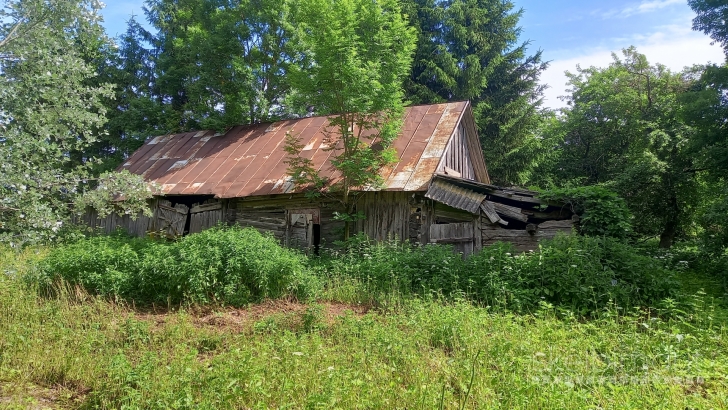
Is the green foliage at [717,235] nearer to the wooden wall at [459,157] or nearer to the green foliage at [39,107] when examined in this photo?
the wooden wall at [459,157]

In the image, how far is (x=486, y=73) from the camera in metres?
20.4

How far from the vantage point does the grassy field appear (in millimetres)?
3863

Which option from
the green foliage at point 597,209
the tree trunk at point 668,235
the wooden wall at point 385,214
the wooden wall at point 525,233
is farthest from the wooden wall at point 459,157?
the tree trunk at point 668,235

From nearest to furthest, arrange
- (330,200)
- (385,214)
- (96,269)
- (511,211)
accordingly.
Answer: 1. (96,269)
2. (511,211)
3. (385,214)
4. (330,200)

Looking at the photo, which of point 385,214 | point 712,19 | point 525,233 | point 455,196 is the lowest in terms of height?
point 525,233

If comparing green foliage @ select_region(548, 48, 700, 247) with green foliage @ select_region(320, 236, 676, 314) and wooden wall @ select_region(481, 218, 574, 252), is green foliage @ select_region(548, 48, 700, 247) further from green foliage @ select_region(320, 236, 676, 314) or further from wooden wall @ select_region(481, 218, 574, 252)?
green foliage @ select_region(320, 236, 676, 314)

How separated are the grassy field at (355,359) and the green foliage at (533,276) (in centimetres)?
46

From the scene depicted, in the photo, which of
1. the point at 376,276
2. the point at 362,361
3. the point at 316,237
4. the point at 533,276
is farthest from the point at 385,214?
the point at 362,361

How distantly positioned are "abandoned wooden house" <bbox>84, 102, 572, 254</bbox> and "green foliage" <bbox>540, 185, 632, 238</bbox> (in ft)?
0.98

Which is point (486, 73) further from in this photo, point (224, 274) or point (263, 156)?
point (224, 274)

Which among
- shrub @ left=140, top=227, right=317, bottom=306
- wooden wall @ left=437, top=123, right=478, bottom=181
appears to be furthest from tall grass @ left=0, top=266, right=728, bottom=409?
wooden wall @ left=437, top=123, right=478, bottom=181

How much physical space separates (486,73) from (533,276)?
14983 millimetres

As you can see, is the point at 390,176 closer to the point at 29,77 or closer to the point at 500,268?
the point at 500,268

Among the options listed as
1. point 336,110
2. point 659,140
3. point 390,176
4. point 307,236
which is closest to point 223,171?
point 307,236
